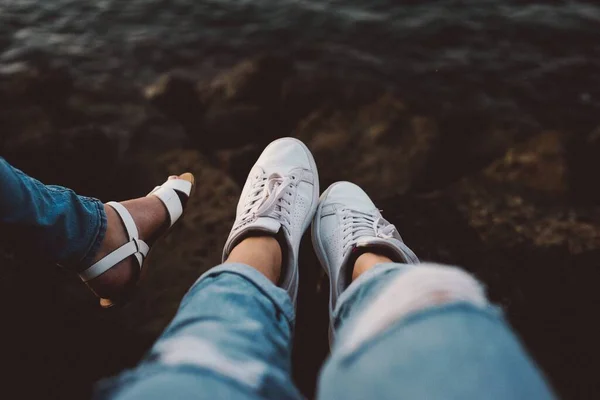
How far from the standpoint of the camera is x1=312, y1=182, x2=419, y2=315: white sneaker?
1.58 metres

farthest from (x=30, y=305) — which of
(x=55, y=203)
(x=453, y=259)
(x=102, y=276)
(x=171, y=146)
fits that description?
(x=453, y=259)

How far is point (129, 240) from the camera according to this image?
66.4 inches

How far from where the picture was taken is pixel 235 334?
0.87 metres

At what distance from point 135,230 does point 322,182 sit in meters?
1.07

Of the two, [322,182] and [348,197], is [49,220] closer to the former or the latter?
[348,197]

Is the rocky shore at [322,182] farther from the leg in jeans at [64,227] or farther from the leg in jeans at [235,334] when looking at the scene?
the leg in jeans at [235,334]

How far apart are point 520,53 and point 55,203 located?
3118 millimetres

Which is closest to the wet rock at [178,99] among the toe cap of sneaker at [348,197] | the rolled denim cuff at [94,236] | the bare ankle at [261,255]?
the toe cap of sneaker at [348,197]

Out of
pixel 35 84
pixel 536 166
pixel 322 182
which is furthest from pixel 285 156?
pixel 35 84

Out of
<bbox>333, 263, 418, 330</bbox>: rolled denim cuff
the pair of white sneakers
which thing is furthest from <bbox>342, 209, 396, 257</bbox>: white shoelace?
<bbox>333, 263, 418, 330</bbox>: rolled denim cuff

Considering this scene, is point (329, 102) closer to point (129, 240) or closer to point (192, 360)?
point (129, 240)

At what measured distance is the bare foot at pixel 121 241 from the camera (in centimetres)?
161

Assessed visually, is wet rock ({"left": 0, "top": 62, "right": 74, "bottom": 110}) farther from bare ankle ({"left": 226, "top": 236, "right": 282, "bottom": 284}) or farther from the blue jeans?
bare ankle ({"left": 226, "top": 236, "right": 282, "bottom": 284})

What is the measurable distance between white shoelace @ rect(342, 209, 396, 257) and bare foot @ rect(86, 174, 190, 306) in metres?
0.84
